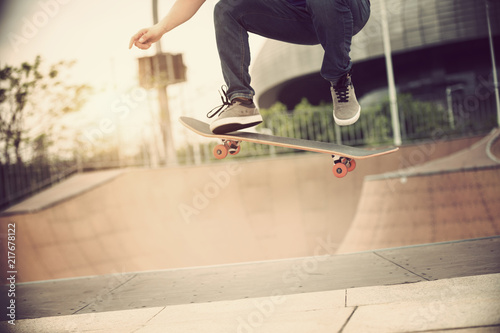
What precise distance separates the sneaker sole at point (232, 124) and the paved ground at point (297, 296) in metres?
1.16

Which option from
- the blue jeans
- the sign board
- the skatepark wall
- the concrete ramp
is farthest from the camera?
the skatepark wall

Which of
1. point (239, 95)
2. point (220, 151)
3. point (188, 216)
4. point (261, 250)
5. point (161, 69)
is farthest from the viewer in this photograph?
point (261, 250)

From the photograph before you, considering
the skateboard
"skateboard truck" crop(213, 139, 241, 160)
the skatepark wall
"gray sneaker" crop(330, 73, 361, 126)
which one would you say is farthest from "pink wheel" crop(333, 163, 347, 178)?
the skatepark wall

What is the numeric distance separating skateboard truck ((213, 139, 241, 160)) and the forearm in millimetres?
897

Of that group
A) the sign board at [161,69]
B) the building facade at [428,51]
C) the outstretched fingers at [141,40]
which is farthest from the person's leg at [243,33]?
the building facade at [428,51]

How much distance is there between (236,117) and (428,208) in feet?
19.3

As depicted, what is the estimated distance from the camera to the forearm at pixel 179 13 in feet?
10.0

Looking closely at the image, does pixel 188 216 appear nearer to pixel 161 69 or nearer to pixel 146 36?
pixel 161 69

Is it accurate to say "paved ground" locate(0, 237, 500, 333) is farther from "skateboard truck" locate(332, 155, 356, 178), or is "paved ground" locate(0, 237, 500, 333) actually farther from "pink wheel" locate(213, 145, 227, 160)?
"pink wheel" locate(213, 145, 227, 160)

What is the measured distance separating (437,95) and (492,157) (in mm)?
13063

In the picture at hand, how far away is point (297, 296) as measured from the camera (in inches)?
125

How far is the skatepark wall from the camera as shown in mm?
8234

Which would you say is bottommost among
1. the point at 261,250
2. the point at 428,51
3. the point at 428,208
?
the point at 261,250

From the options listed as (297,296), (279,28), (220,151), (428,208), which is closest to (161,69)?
(220,151)
